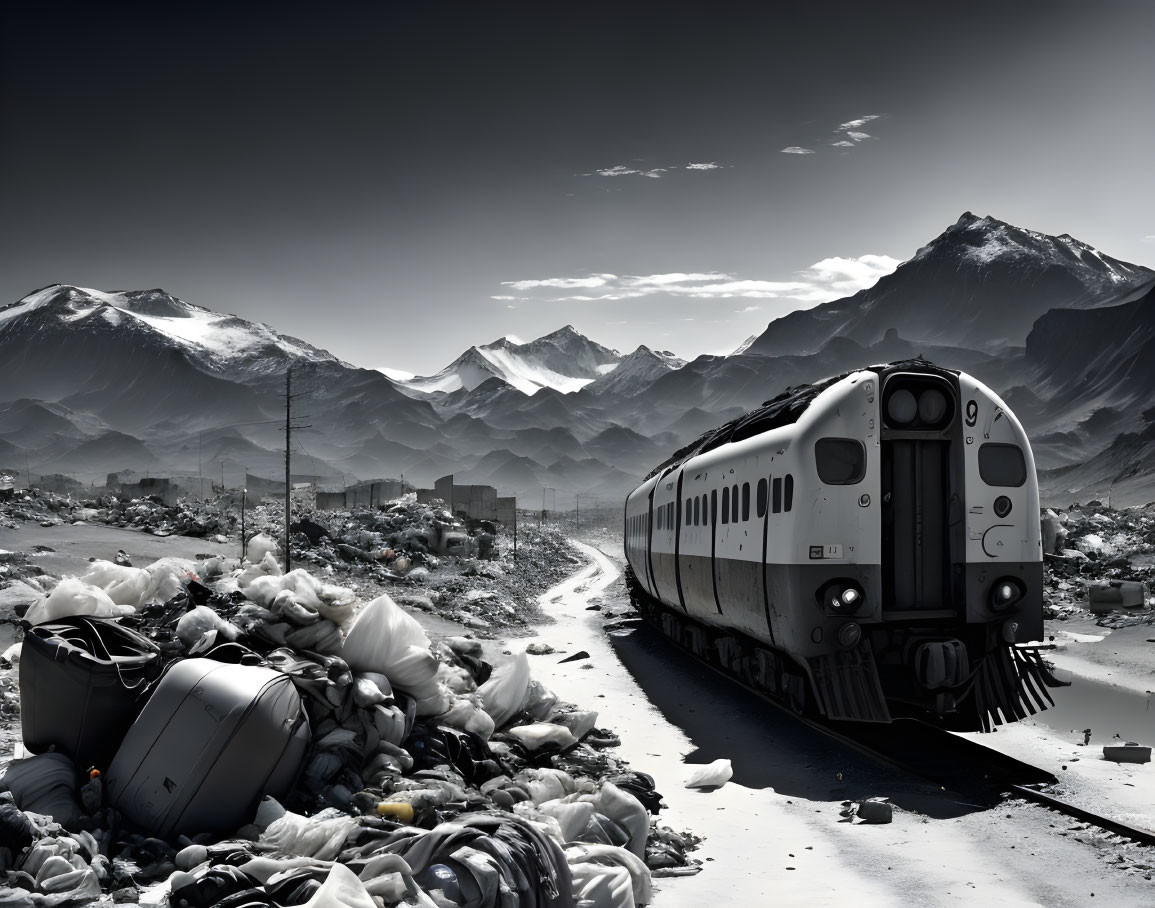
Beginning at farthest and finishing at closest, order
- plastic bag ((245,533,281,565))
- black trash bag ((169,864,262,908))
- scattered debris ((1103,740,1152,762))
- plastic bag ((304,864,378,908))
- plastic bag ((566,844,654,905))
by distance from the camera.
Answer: plastic bag ((245,533,281,565)) < scattered debris ((1103,740,1152,762)) < plastic bag ((566,844,654,905)) < black trash bag ((169,864,262,908)) < plastic bag ((304,864,378,908))

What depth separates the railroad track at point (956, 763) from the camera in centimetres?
848

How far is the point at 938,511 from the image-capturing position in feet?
36.0

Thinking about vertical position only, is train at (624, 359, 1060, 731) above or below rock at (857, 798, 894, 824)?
above

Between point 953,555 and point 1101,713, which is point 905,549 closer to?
point 953,555

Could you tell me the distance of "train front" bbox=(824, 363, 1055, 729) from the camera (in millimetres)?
10406

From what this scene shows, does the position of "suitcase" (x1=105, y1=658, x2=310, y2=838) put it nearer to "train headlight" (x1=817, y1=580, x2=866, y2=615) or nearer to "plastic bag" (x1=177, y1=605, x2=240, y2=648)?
"plastic bag" (x1=177, y1=605, x2=240, y2=648)

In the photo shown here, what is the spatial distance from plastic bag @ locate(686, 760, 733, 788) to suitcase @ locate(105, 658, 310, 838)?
183 inches

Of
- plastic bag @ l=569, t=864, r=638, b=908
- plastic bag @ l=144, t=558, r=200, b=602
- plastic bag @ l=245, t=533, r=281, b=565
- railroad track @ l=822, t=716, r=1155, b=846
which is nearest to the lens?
plastic bag @ l=569, t=864, r=638, b=908

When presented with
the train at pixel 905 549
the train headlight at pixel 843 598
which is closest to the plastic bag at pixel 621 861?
the train at pixel 905 549

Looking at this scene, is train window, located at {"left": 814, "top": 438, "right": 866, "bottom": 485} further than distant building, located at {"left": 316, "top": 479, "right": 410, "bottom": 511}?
No

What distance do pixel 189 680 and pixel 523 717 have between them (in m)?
4.73

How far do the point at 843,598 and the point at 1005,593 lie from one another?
1805 millimetres

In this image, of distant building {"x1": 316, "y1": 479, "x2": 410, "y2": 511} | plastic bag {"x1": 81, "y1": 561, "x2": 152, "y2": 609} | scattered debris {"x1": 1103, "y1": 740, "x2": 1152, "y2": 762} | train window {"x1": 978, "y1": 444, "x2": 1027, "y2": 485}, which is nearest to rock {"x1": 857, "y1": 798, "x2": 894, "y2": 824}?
scattered debris {"x1": 1103, "y1": 740, "x2": 1152, "y2": 762}

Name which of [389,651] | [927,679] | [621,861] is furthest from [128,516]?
[621,861]
